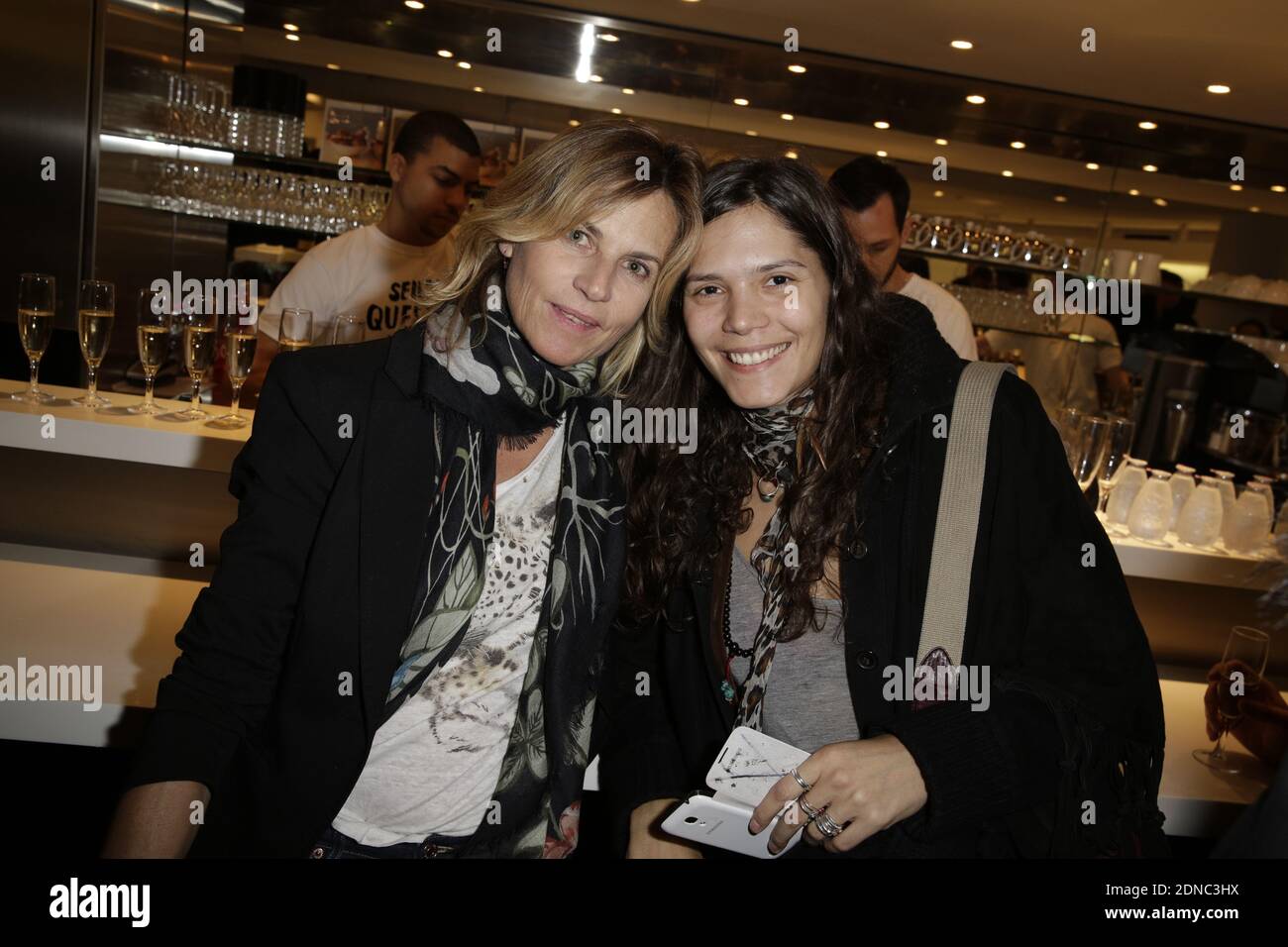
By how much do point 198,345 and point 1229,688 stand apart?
2686 mm

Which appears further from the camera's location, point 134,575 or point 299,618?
point 134,575

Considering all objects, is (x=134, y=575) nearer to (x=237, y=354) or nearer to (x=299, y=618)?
(x=237, y=354)

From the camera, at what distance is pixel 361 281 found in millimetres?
3938

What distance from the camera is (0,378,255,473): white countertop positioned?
2.44 meters

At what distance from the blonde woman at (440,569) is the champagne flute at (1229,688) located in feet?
5.40

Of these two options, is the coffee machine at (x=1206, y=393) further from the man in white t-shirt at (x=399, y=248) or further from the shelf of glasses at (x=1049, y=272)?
the man in white t-shirt at (x=399, y=248)

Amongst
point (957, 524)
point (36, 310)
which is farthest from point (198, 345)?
point (957, 524)

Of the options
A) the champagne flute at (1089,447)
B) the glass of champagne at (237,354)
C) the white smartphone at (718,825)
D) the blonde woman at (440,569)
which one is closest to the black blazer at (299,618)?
the blonde woman at (440,569)

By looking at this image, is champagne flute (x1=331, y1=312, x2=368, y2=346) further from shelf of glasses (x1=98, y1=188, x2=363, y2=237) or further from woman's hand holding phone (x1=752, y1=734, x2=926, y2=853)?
shelf of glasses (x1=98, y1=188, x2=363, y2=237)

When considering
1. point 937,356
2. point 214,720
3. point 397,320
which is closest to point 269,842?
point 214,720

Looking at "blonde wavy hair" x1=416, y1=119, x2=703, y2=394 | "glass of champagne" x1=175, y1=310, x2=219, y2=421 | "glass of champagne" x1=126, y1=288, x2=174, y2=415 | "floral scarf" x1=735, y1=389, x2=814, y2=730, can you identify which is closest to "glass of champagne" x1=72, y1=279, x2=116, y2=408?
"glass of champagne" x1=126, y1=288, x2=174, y2=415

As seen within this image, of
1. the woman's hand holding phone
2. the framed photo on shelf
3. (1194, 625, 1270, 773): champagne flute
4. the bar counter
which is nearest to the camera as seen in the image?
the woman's hand holding phone

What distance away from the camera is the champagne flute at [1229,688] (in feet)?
7.89

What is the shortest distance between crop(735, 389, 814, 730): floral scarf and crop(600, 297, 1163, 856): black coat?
0.06 metres
